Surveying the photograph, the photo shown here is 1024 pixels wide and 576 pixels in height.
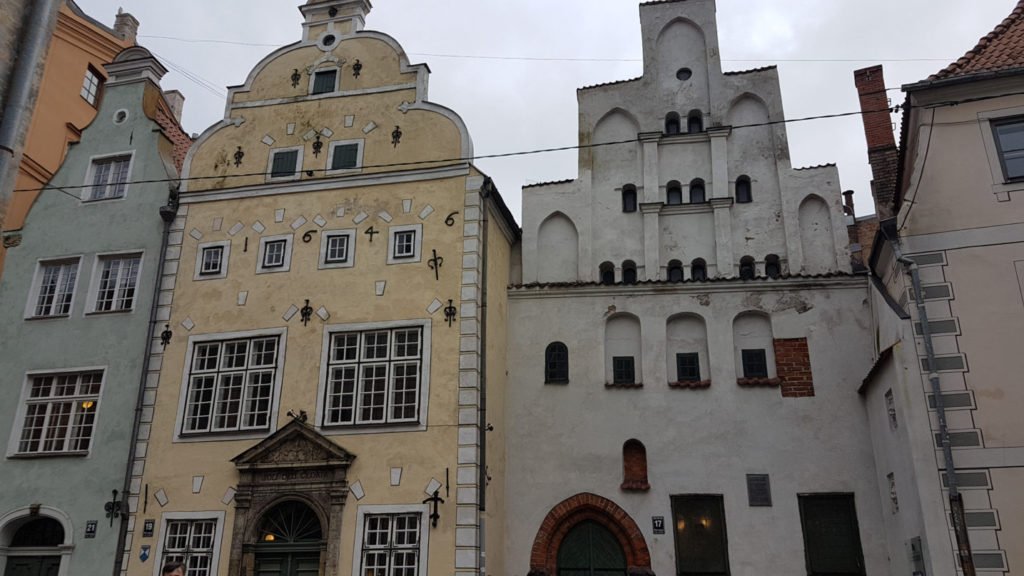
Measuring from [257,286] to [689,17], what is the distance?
13194mm

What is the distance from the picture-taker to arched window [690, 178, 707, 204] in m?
20.4

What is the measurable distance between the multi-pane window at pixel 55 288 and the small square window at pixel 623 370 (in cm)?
1291

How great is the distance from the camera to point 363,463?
54.1ft

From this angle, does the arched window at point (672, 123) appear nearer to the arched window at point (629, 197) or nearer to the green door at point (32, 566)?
the arched window at point (629, 197)

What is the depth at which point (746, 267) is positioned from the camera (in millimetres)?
19531

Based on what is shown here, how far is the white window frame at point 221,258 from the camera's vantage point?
19.0 metres

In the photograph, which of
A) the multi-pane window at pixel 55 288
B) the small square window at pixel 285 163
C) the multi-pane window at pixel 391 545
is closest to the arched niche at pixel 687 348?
the multi-pane window at pixel 391 545

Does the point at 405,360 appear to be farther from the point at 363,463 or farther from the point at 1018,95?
the point at 1018,95

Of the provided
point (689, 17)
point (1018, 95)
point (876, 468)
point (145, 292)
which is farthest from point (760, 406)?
point (145, 292)

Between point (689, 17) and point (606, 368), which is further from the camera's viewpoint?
point (689, 17)

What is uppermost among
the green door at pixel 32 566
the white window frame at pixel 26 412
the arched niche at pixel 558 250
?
the arched niche at pixel 558 250

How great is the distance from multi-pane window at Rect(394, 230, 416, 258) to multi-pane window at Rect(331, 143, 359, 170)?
2229 mm

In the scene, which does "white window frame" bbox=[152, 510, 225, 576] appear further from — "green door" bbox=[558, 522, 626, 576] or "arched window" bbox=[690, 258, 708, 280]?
"arched window" bbox=[690, 258, 708, 280]

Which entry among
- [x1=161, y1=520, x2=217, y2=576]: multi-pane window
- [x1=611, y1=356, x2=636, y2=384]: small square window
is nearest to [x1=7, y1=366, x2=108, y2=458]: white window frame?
[x1=161, y1=520, x2=217, y2=576]: multi-pane window
